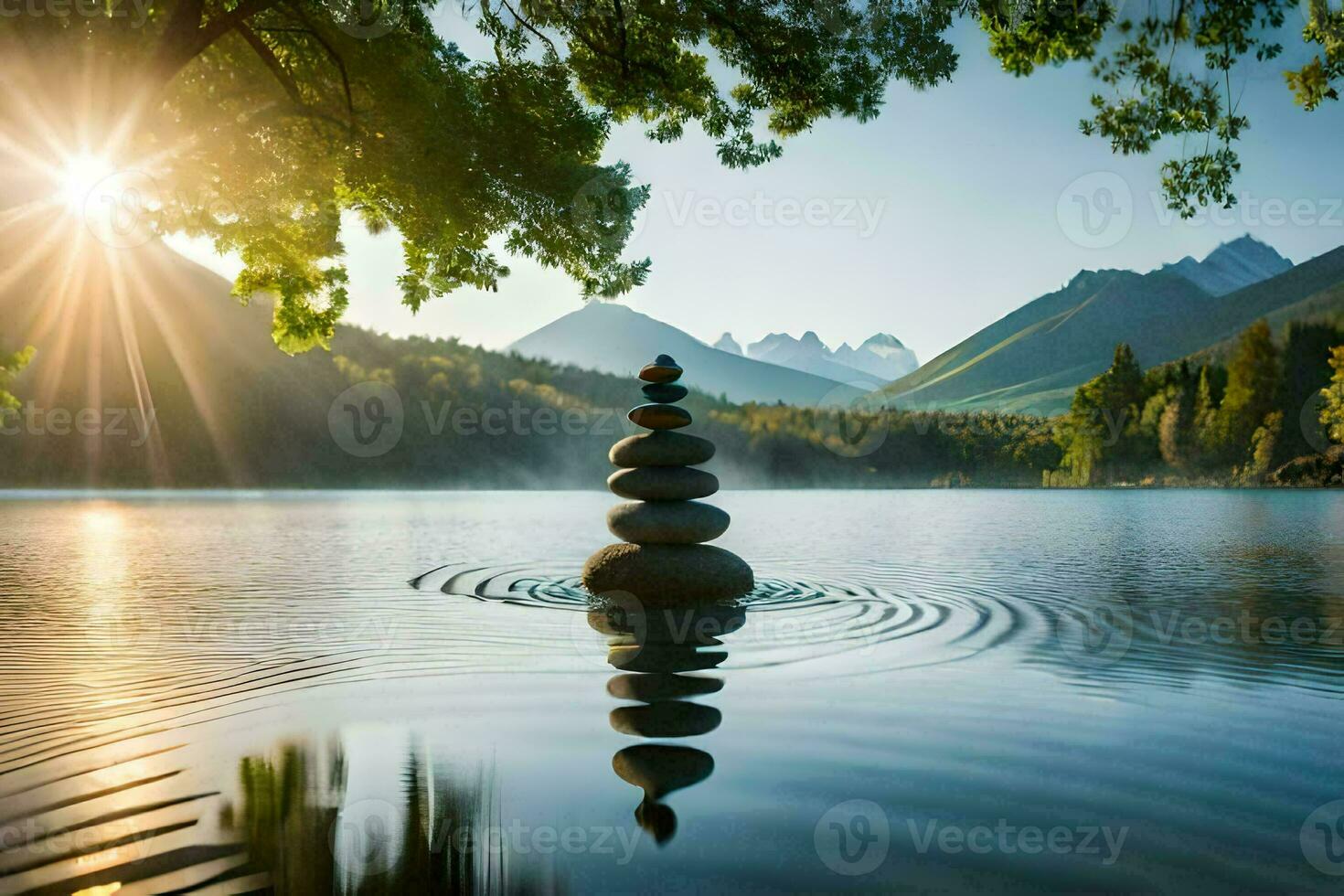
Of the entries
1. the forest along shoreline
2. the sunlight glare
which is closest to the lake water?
the sunlight glare

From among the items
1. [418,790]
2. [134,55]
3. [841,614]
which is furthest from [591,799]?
[134,55]

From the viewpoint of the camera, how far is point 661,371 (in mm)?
13586

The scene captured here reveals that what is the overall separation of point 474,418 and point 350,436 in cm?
1773

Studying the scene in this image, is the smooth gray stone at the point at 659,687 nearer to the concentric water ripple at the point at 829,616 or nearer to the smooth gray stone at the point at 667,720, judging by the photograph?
the smooth gray stone at the point at 667,720

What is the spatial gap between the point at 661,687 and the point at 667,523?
19.0 ft

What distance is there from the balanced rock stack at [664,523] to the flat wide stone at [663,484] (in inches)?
0.5

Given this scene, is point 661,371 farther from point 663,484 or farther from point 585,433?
point 585,433

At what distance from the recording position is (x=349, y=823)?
3.81 meters

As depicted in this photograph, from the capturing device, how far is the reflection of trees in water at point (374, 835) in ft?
10.8

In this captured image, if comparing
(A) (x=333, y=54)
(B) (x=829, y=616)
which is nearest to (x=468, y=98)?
(A) (x=333, y=54)

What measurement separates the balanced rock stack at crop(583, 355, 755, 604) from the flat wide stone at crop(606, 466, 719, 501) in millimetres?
13

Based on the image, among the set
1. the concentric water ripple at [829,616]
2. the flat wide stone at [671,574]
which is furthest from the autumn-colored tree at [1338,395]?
the flat wide stone at [671,574]

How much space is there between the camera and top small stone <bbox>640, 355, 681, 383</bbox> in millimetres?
13492

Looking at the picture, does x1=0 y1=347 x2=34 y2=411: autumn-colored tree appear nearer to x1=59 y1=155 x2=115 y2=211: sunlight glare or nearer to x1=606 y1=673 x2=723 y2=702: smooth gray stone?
x1=59 y1=155 x2=115 y2=211: sunlight glare
